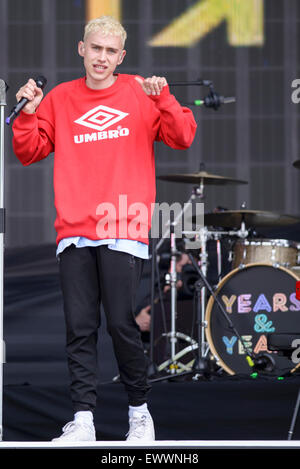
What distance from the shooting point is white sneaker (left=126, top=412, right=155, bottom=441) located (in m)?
2.70

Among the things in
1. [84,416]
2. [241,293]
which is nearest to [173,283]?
[241,293]

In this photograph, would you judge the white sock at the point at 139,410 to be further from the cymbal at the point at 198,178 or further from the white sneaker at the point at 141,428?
the cymbal at the point at 198,178

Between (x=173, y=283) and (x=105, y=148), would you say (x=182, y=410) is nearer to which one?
(x=173, y=283)

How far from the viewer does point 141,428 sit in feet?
8.95

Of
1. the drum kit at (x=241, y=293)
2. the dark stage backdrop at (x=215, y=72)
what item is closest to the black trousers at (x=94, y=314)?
the drum kit at (x=241, y=293)

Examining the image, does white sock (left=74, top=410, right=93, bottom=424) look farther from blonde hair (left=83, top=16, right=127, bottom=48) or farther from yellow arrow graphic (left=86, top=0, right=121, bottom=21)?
yellow arrow graphic (left=86, top=0, right=121, bottom=21)

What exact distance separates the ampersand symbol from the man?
1812mm

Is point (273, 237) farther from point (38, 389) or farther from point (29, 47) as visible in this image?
point (29, 47)

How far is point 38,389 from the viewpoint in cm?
386

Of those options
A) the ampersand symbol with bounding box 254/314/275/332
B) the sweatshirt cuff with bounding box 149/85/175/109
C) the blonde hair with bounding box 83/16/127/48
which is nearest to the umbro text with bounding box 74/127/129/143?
the sweatshirt cuff with bounding box 149/85/175/109

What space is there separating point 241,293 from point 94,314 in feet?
6.36

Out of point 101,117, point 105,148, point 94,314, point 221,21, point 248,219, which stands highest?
point 221,21

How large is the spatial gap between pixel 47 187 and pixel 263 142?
5.47ft

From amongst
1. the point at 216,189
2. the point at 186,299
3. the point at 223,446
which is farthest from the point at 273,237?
the point at 223,446
